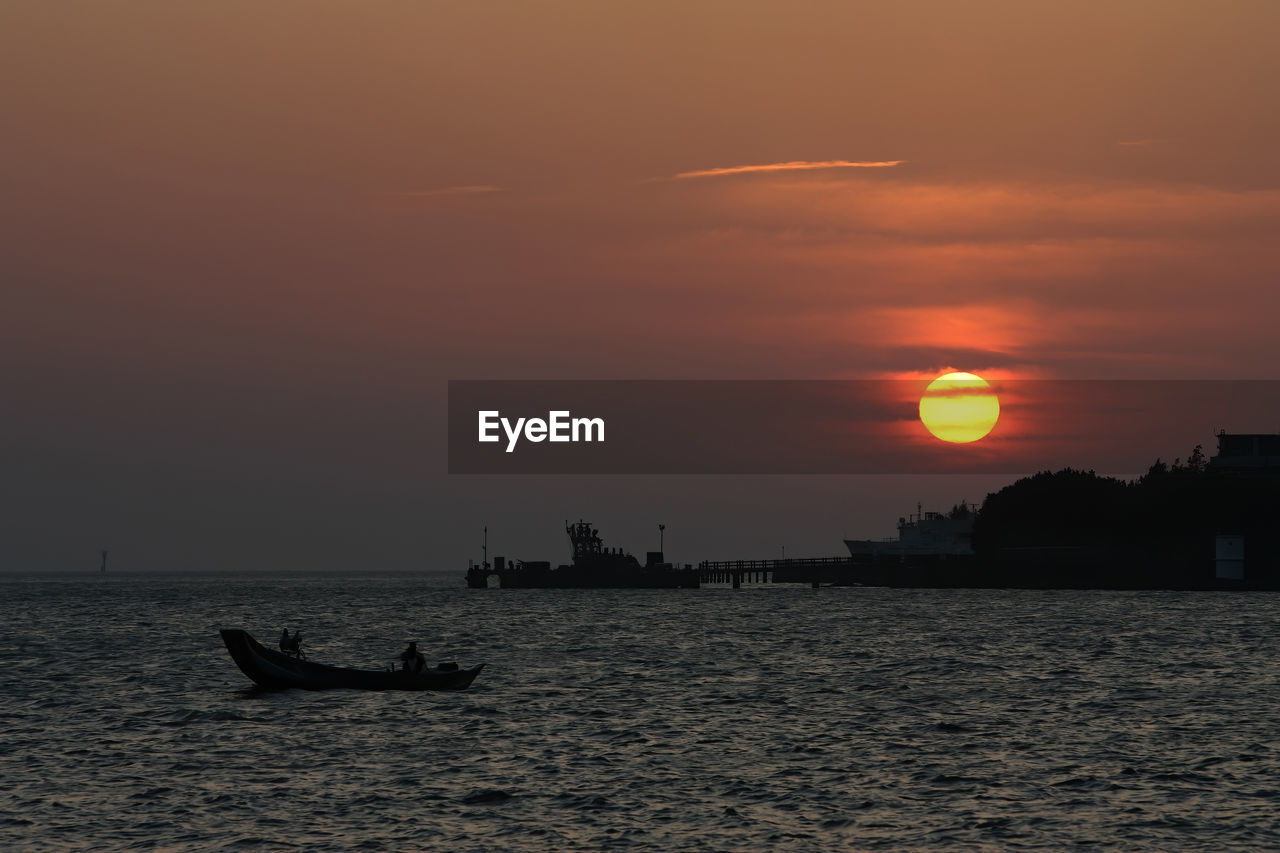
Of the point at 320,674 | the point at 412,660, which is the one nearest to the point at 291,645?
the point at 320,674

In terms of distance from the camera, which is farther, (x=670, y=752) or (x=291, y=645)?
(x=291, y=645)

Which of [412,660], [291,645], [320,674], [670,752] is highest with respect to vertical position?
[291,645]

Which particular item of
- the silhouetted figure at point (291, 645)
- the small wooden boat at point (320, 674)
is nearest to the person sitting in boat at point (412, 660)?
the small wooden boat at point (320, 674)

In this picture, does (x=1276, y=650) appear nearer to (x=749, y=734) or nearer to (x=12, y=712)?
(x=749, y=734)

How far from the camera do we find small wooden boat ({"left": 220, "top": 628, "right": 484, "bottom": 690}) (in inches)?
2709

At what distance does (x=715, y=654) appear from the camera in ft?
317

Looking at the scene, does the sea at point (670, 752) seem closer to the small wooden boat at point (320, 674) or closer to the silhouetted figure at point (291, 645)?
the small wooden boat at point (320, 674)

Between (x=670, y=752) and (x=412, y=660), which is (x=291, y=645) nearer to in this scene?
(x=412, y=660)

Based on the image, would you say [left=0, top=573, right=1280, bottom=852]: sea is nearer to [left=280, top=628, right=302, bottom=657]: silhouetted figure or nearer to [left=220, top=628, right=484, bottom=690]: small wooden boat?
[left=220, top=628, right=484, bottom=690]: small wooden boat

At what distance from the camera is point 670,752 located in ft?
165

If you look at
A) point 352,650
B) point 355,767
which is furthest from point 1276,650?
point 355,767

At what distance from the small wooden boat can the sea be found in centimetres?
92

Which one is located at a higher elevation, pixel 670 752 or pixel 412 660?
pixel 412 660

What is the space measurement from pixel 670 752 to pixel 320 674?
964 inches
